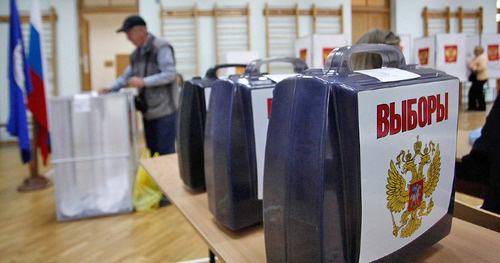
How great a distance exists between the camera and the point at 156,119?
119 inches

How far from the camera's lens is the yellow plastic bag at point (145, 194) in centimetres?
315

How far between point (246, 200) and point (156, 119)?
2.34 metres

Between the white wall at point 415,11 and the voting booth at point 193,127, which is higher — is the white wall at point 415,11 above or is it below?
above

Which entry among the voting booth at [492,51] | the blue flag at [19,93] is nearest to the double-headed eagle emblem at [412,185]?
the blue flag at [19,93]

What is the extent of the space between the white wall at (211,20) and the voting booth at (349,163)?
22.3 feet

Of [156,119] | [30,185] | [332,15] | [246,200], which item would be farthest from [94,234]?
[332,15]

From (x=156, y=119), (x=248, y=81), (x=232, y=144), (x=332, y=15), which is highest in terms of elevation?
(x=332, y=15)

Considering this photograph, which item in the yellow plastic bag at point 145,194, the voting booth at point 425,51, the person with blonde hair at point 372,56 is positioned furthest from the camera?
the voting booth at point 425,51

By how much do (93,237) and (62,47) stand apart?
5.12 m

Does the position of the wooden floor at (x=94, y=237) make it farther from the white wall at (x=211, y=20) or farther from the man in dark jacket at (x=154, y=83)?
the white wall at (x=211, y=20)

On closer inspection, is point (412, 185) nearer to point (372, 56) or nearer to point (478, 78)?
point (372, 56)

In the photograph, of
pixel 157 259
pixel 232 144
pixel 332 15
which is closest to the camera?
pixel 232 144

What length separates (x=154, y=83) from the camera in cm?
279

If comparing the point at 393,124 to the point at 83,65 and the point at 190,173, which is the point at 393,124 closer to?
the point at 190,173
